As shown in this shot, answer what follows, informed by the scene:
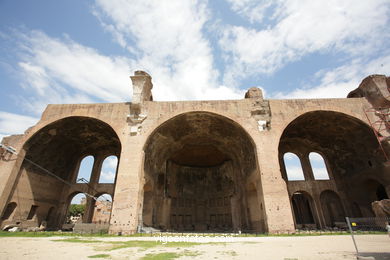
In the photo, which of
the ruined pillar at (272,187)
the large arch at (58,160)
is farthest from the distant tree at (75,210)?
the ruined pillar at (272,187)

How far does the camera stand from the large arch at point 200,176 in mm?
16188

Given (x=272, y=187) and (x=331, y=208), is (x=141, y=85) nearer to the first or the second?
(x=272, y=187)

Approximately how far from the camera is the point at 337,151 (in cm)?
1952

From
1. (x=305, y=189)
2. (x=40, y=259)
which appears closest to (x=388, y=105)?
(x=305, y=189)

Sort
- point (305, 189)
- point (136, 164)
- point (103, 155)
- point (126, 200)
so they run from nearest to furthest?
point (126, 200)
point (136, 164)
point (305, 189)
point (103, 155)

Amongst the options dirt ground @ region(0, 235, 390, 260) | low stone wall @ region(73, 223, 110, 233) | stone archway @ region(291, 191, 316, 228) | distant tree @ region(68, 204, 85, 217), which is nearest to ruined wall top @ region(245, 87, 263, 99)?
dirt ground @ region(0, 235, 390, 260)

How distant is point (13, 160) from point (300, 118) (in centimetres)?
2136

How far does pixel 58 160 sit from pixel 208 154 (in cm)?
1465

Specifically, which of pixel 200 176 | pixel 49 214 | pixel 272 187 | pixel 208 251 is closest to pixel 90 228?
pixel 49 214

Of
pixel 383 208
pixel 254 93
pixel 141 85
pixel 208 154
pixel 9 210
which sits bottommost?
pixel 383 208

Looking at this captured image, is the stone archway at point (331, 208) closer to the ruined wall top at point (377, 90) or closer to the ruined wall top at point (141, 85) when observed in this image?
the ruined wall top at point (377, 90)

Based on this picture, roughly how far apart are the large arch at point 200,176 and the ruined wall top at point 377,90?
10136 mm

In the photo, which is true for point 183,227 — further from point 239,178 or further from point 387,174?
point 387,174

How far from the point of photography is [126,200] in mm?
12750
